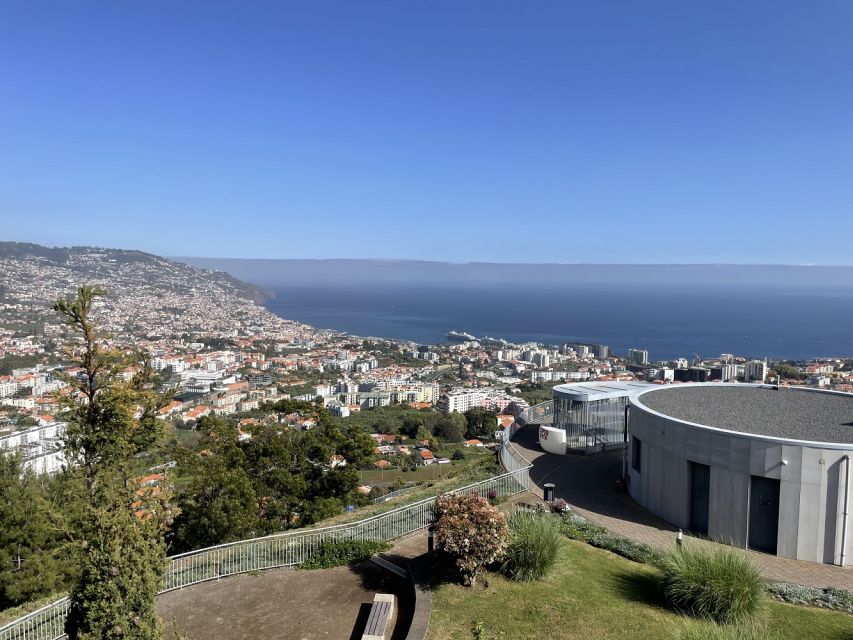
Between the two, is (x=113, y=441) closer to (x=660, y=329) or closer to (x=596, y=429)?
(x=596, y=429)

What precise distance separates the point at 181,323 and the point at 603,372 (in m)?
113

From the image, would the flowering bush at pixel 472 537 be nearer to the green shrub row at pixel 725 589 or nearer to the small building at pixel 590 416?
the green shrub row at pixel 725 589

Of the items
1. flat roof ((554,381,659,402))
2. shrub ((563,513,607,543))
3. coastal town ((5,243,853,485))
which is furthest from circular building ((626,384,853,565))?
coastal town ((5,243,853,485))

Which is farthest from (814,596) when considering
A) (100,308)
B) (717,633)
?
(100,308)

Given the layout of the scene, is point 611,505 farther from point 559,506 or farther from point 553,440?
point 553,440

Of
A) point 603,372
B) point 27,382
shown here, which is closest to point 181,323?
point 27,382

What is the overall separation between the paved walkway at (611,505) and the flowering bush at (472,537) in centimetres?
387

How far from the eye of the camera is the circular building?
10.2 metres

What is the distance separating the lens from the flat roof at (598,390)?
17.5 metres

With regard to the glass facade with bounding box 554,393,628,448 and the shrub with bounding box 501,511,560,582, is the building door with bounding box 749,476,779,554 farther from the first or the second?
the glass facade with bounding box 554,393,628,448

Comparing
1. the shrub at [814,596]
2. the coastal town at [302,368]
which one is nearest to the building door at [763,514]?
the shrub at [814,596]

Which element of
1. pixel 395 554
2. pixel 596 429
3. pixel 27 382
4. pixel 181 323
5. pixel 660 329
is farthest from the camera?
pixel 660 329

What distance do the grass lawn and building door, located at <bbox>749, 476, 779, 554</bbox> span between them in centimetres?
242

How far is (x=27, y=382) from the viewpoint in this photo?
239 ft
